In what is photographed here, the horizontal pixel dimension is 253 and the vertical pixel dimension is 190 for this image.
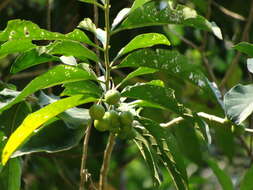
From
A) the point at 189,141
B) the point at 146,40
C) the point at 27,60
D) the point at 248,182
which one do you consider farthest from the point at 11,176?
the point at 189,141

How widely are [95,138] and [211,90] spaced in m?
1.10

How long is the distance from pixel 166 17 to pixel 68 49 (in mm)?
174

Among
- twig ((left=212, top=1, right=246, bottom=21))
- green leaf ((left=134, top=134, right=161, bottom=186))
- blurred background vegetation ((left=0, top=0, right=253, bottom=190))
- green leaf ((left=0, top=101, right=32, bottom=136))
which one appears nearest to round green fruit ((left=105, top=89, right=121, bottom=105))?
green leaf ((left=134, top=134, right=161, bottom=186))

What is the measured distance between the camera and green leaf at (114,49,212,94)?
1.05 metres

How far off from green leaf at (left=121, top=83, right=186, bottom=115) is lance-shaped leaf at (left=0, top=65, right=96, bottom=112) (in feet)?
0.24

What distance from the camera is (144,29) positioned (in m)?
2.07

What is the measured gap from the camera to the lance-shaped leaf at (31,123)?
3.13ft

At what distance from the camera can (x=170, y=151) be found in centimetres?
111

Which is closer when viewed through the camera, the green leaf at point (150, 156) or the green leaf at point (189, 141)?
the green leaf at point (150, 156)

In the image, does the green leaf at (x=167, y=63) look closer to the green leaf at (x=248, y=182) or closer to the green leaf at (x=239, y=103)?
the green leaf at (x=239, y=103)

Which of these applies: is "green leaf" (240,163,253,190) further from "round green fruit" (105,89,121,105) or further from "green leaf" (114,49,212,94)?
"round green fruit" (105,89,121,105)

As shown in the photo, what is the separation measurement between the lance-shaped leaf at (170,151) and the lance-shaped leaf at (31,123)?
17 cm

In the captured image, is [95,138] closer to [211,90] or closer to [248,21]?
[248,21]

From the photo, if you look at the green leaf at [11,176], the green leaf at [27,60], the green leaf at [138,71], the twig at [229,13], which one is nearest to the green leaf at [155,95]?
the green leaf at [138,71]
